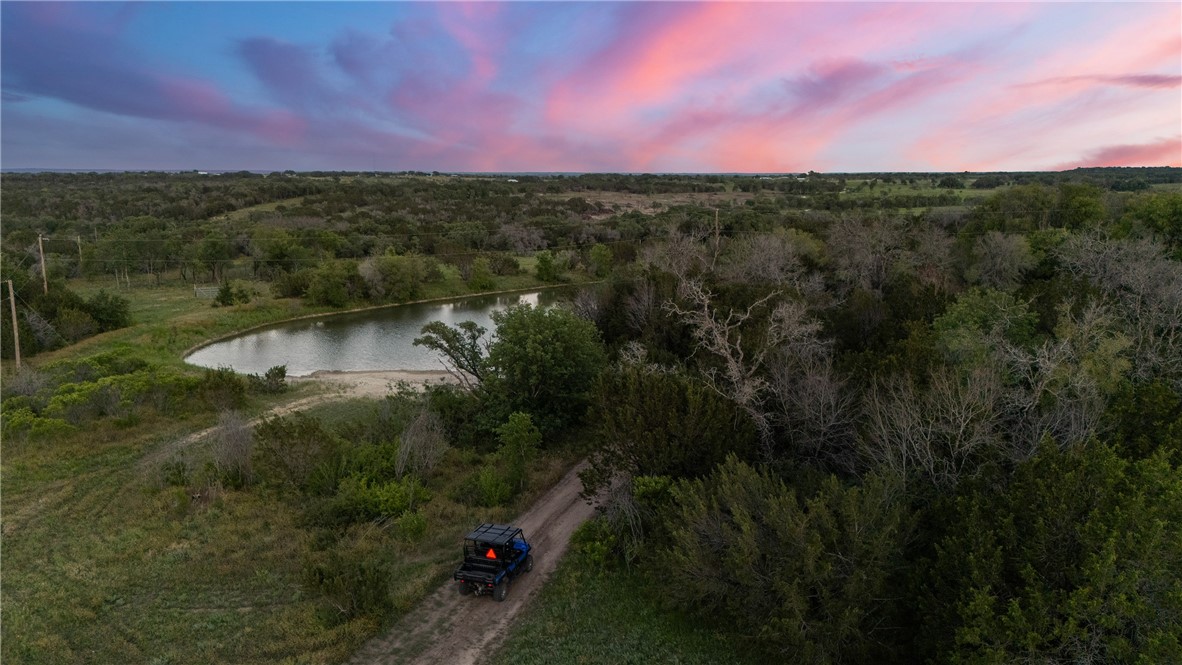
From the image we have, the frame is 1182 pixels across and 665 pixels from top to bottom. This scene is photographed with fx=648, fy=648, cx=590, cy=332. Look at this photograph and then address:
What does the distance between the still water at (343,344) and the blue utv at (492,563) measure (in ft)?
77.0

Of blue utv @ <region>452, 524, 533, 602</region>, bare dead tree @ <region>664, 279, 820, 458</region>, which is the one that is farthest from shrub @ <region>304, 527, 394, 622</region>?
bare dead tree @ <region>664, 279, 820, 458</region>

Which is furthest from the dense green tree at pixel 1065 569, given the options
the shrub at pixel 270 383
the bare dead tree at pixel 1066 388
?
the shrub at pixel 270 383

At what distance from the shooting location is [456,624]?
12516 mm

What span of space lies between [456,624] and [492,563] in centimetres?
133

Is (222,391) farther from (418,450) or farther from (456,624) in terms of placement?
(456,624)

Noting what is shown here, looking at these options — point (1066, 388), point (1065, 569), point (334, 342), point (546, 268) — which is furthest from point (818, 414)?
point (546, 268)

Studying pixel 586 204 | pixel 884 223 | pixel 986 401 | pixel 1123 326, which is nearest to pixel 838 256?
pixel 884 223

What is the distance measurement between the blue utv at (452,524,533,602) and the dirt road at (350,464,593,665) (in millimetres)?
266

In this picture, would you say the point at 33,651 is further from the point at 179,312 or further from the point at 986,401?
the point at 179,312

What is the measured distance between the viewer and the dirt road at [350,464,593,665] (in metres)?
11.6

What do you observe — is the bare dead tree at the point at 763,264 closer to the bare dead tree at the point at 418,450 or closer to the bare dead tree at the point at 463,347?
the bare dead tree at the point at 463,347

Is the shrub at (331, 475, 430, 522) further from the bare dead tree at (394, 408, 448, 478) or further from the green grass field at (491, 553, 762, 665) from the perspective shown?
the green grass field at (491, 553, 762, 665)

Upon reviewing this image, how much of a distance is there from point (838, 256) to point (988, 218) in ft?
44.7

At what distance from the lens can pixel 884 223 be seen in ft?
135
